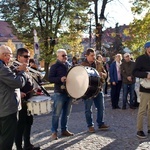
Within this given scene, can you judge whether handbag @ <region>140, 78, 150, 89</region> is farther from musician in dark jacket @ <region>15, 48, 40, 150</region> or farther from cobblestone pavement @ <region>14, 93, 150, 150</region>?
musician in dark jacket @ <region>15, 48, 40, 150</region>

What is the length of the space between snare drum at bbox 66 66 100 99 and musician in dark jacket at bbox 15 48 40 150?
1015mm

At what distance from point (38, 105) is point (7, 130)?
78cm

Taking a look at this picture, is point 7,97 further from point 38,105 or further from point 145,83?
point 145,83

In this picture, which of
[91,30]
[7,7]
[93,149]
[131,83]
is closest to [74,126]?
[93,149]

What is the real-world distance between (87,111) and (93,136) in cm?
57

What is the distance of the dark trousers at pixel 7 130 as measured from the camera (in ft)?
13.2

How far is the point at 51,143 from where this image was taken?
5523 mm

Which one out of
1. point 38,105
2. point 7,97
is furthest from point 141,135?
point 7,97

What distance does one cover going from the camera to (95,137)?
5.81 metres

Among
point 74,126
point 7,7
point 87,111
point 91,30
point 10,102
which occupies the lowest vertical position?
point 74,126

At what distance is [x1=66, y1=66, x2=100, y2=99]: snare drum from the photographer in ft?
18.0

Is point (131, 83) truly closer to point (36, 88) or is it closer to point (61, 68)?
point (61, 68)

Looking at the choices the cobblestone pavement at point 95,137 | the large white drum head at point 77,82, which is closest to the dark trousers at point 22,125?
the cobblestone pavement at point 95,137

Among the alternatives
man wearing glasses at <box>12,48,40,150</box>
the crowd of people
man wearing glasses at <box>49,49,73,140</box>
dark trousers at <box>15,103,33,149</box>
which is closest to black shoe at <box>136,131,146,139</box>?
the crowd of people
